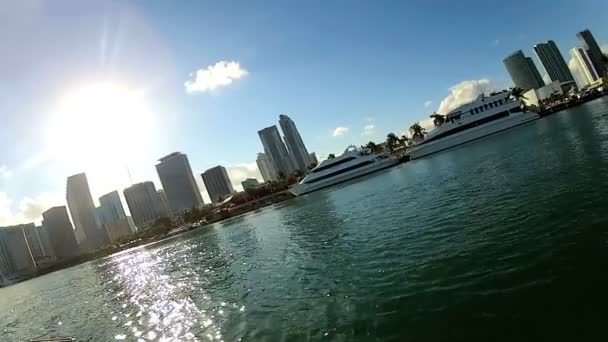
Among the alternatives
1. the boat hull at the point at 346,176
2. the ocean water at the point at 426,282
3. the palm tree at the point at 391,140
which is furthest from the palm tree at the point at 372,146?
the ocean water at the point at 426,282

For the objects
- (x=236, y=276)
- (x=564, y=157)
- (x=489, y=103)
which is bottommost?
(x=564, y=157)

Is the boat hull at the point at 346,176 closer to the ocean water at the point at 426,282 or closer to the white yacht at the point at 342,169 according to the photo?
A: the white yacht at the point at 342,169

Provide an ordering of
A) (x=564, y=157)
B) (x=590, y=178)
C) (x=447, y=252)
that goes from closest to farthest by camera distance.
Result: (x=447, y=252)
(x=590, y=178)
(x=564, y=157)

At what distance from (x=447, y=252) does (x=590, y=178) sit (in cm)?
1235

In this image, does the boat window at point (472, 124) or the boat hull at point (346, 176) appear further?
the boat hull at point (346, 176)

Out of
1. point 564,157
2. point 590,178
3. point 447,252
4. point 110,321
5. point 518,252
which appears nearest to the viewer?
point 518,252

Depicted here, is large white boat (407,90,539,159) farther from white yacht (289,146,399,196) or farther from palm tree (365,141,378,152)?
palm tree (365,141,378,152)

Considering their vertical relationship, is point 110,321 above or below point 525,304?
above

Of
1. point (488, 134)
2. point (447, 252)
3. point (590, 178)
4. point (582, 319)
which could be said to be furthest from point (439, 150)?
point (582, 319)

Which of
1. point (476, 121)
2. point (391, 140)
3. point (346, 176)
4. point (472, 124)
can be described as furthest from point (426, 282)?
point (391, 140)

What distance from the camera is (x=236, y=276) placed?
24375mm

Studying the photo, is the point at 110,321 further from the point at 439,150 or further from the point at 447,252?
the point at 439,150

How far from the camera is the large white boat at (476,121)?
336 feet

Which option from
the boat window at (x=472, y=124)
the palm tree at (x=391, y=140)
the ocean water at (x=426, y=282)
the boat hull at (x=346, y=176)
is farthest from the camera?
the palm tree at (x=391, y=140)
